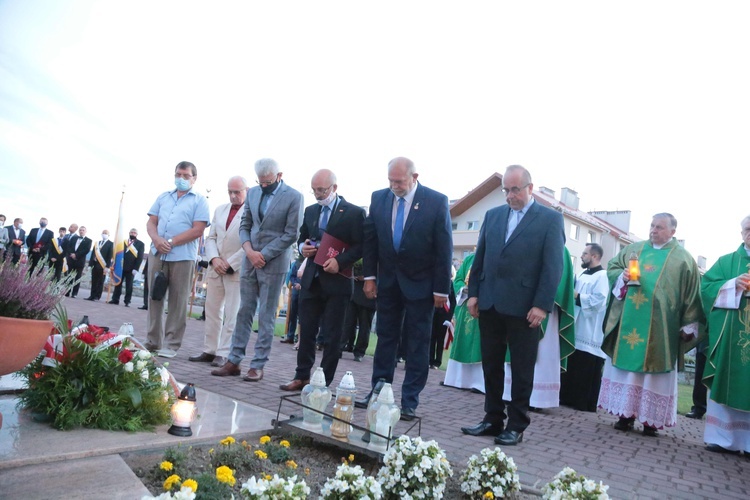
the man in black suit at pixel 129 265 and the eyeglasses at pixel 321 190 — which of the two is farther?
the man in black suit at pixel 129 265

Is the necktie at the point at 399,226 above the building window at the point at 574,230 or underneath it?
underneath

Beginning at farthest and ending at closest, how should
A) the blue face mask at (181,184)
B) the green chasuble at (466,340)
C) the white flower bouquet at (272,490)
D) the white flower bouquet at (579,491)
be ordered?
the green chasuble at (466,340), the blue face mask at (181,184), the white flower bouquet at (579,491), the white flower bouquet at (272,490)

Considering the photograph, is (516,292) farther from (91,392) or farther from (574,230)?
(574,230)

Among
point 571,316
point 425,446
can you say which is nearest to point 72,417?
point 425,446

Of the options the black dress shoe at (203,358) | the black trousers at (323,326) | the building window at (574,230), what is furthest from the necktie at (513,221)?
the building window at (574,230)

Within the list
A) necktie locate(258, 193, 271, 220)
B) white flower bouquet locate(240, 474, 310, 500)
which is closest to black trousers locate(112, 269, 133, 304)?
necktie locate(258, 193, 271, 220)

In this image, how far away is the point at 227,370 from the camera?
5875 mm

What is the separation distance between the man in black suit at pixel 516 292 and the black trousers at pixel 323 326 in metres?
1.27

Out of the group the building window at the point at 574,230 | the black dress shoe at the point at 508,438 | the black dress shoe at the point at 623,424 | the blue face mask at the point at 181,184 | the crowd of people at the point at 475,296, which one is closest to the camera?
the black dress shoe at the point at 508,438

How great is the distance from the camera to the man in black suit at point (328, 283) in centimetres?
539

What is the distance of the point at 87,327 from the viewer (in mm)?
3607

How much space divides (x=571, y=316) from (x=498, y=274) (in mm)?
2548

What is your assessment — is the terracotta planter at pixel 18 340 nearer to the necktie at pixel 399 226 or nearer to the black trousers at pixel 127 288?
the necktie at pixel 399 226

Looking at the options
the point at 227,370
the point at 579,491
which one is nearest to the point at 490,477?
the point at 579,491
